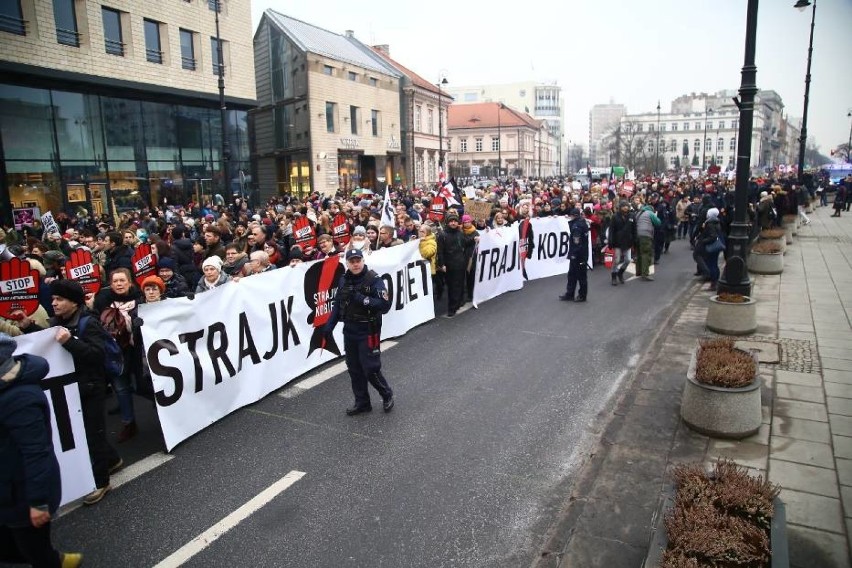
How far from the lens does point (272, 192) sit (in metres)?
47.3

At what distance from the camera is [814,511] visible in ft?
14.8

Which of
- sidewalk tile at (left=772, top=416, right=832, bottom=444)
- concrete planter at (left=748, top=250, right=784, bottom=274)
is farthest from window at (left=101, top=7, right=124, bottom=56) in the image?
sidewalk tile at (left=772, top=416, right=832, bottom=444)

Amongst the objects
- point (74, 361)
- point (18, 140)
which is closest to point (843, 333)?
point (74, 361)

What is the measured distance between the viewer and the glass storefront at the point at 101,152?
22.1 metres

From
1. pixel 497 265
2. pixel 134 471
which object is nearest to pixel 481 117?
pixel 497 265

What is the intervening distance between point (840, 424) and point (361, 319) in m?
5.00

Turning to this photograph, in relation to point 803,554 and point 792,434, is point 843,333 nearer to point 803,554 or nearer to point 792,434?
point 792,434

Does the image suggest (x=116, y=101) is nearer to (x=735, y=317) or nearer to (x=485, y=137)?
(x=735, y=317)

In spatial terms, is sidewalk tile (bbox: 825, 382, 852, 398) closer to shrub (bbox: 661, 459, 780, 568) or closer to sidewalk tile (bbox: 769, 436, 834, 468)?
sidewalk tile (bbox: 769, 436, 834, 468)

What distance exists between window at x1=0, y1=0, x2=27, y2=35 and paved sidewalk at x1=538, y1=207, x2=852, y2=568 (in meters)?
23.9

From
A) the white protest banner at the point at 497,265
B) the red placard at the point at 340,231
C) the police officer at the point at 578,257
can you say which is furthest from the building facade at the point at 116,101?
the police officer at the point at 578,257

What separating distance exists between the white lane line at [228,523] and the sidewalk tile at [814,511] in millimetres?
3987

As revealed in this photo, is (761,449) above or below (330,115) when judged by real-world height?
below

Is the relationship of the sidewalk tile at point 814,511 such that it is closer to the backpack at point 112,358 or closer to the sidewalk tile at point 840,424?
the sidewalk tile at point 840,424
